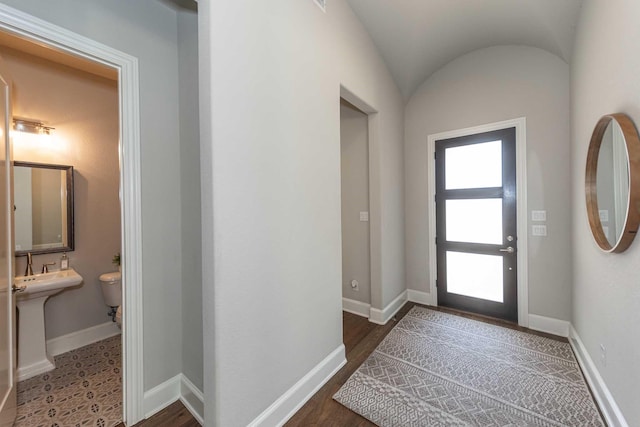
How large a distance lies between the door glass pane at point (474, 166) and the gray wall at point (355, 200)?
3.64 feet

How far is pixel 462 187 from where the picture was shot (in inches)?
122

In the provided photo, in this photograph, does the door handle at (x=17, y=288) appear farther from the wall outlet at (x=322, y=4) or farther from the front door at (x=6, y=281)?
the wall outlet at (x=322, y=4)

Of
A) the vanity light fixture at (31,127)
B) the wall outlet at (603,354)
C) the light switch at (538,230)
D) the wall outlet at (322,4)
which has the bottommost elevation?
the wall outlet at (603,354)

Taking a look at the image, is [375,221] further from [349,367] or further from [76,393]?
[76,393]

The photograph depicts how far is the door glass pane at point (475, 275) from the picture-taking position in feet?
9.56

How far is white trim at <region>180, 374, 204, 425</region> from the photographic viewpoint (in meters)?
1.60

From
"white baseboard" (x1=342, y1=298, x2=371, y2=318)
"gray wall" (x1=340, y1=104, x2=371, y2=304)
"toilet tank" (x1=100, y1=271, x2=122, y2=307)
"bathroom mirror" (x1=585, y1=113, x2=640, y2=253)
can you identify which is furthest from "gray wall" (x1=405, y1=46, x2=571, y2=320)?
"toilet tank" (x1=100, y1=271, x2=122, y2=307)

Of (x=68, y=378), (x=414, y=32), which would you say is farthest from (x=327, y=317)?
(x=414, y=32)

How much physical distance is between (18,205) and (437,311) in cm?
448

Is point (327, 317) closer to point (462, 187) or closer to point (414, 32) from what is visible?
point (462, 187)

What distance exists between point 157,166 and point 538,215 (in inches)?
141

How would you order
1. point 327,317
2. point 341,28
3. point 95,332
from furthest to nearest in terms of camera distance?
point 95,332 → point 341,28 → point 327,317

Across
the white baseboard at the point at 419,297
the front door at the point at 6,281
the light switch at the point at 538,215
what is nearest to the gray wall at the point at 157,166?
the front door at the point at 6,281

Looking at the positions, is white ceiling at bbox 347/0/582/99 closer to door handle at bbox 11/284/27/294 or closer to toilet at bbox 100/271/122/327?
door handle at bbox 11/284/27/294
